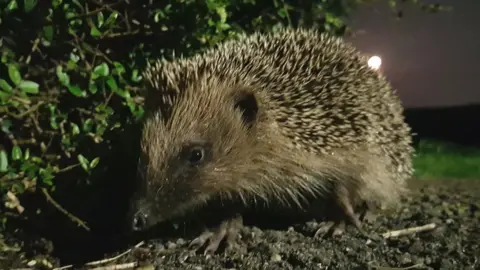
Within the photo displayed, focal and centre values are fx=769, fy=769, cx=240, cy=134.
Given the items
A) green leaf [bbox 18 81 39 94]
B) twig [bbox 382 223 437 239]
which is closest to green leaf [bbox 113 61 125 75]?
green leaf [bbox 18 81 39 94]

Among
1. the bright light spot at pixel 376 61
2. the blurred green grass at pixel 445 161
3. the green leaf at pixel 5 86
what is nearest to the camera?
the green leaf at pixel 5 86

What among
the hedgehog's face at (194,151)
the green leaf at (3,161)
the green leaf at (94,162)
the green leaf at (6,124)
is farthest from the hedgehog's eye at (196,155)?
the green leaf at (6,124)

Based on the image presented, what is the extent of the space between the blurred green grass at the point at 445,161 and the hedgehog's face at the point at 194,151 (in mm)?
2009

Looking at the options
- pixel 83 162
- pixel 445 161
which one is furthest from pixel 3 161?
pixel 445 161

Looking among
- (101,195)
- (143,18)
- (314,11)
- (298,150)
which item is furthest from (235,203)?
(314,11)

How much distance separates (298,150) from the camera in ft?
10.4

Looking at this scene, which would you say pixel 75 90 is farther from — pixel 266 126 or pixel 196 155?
pixel 266 126

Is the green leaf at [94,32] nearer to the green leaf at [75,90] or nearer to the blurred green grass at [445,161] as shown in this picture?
the green leaf at [75,90]

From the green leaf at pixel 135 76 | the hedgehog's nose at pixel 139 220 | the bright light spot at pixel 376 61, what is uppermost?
the bright light spot at pixel 376 61

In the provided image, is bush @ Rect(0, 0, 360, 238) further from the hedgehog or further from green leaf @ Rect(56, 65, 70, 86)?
the hedgehog

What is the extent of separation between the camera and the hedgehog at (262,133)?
2.97 m

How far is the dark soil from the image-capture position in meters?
2.95

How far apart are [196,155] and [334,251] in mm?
674

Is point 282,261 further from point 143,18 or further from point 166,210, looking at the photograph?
point 143,18
